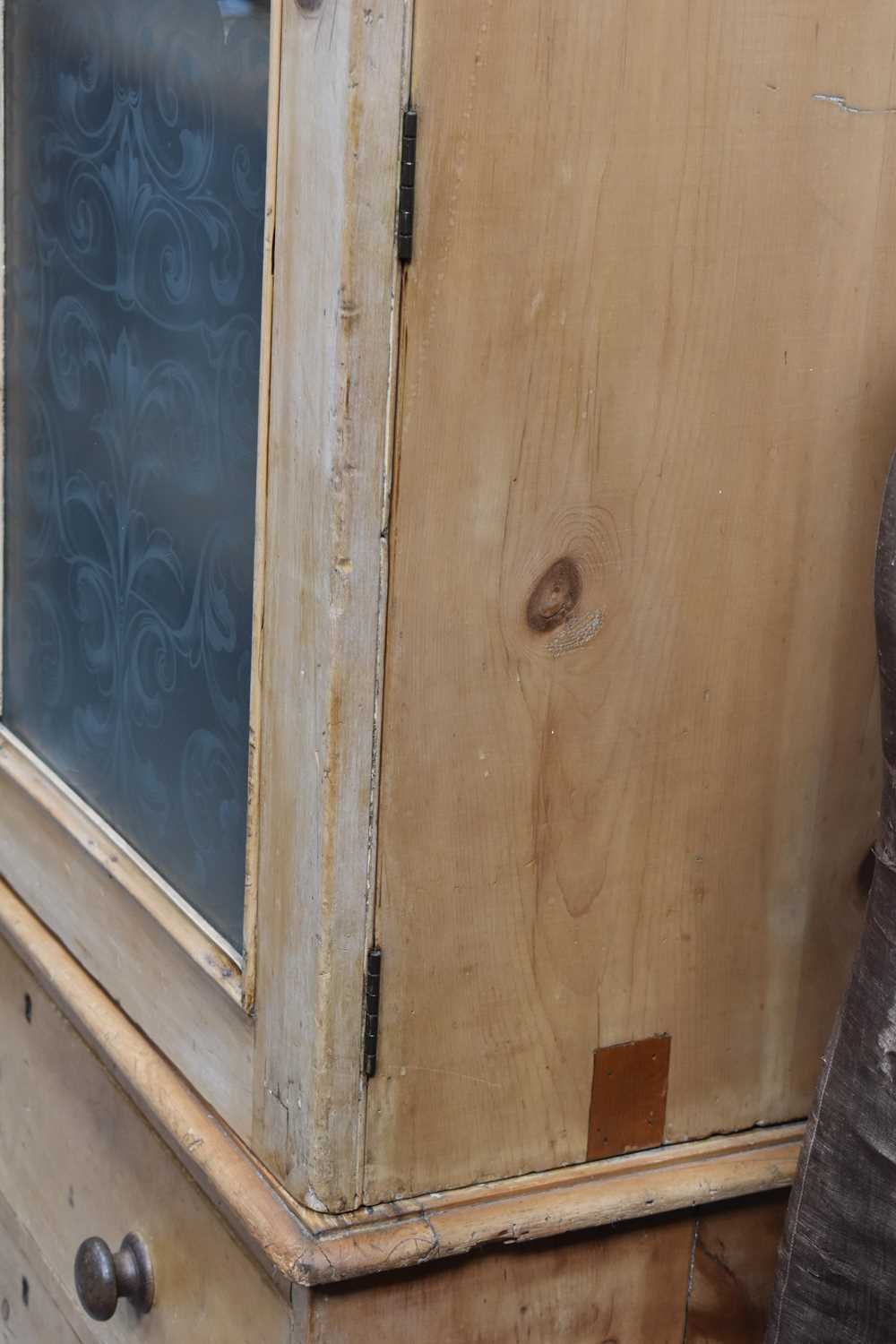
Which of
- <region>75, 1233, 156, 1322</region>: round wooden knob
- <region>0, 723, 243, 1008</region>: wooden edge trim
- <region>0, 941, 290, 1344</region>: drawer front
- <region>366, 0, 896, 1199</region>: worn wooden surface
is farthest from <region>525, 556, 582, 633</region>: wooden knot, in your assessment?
<region>75, 1233, 156, 1322</region>: round wooden knob

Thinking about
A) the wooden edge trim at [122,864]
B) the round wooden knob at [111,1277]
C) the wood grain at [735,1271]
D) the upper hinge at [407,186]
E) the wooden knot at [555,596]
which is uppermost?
the upper hinge at [407,186]

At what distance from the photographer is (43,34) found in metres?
1.24

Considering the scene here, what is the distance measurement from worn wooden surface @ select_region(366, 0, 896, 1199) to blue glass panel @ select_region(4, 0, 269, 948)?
6.0 inches

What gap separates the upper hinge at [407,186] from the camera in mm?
848

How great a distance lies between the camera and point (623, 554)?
37.9 inches

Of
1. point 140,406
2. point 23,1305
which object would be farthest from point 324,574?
point 23,1305

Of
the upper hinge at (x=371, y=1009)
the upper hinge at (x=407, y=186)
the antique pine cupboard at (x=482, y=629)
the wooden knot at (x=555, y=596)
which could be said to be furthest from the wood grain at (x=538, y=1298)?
the upper hinge at (x=407, y=186)

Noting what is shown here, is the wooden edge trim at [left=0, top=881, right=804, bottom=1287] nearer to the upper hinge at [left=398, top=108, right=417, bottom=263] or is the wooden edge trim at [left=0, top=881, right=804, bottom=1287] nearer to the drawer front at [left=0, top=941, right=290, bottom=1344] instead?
the drawer front at [left=0, top=941, right=290, bottom=1344]

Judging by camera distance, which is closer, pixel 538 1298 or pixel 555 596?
pixel 555 596

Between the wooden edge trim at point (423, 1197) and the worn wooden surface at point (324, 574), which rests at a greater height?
the worn wooden surface at point (324, 574)

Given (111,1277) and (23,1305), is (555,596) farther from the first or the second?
(23,1305)

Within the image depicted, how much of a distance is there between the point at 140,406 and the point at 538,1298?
2.11 feet

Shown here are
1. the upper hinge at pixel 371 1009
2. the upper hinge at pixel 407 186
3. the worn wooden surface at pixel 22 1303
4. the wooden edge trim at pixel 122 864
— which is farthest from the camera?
the worn wooden surface at pixel 22 1303

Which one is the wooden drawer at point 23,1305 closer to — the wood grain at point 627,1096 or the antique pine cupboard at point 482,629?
the antique pine cupboard at point 482,629
